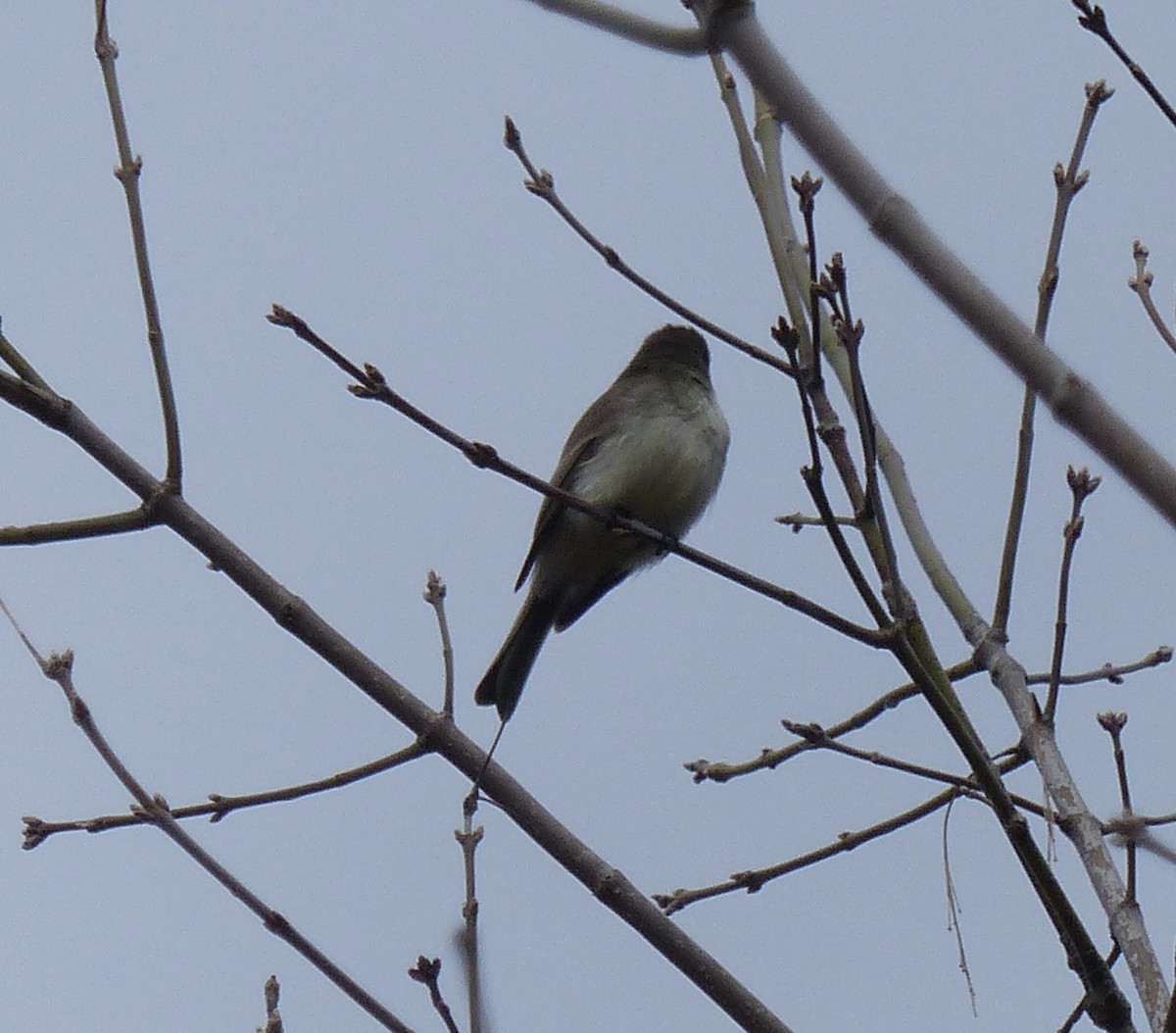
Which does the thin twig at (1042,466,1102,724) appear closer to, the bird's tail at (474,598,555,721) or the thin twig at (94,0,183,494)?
the thin twig at (94,0,183,494)

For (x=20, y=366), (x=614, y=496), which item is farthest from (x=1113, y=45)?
(x=614, y=496)

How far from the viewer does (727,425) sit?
7.55m

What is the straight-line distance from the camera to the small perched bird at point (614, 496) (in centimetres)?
710

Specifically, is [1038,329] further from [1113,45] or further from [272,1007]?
[272,1007]

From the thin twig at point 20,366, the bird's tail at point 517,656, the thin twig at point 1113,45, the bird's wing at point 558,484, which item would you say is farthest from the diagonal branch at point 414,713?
the bird's wing at point 558,484

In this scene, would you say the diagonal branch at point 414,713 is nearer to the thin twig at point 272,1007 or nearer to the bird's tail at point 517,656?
the thin twig at point 272,1007

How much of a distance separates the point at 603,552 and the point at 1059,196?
11.9ft

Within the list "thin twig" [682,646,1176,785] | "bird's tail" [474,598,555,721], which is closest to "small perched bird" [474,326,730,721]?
"bird's tail" [474,598,555,721]

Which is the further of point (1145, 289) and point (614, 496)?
point (614, 496)

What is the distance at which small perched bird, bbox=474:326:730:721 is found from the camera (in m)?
7.10

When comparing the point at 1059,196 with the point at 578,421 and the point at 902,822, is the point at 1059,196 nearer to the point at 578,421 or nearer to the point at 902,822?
the point at 902,822

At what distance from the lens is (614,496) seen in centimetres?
718

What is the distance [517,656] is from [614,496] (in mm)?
791

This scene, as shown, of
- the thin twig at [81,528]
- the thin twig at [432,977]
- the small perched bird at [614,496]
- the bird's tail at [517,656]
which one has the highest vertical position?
the small perched bird at [614,496]
